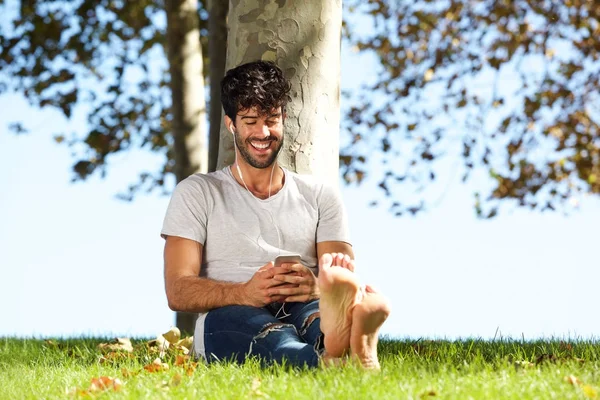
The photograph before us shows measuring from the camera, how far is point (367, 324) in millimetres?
3771

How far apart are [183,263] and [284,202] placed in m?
0.77

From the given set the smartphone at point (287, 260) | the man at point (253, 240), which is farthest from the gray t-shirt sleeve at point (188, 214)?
the smartphone at point (287, 260)

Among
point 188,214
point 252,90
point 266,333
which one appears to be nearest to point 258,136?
point 252,90

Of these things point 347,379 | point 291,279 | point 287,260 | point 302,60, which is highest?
point 302,60

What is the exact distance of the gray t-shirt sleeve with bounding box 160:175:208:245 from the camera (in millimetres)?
4875

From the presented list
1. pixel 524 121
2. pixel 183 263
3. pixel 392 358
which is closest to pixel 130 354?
pixel 183 263

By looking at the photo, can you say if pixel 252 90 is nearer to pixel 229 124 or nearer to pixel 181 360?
pixel 229 124

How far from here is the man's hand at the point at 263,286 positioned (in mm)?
4434

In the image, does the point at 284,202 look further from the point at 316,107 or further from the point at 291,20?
the point at 291,20

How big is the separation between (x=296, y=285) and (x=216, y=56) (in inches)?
208

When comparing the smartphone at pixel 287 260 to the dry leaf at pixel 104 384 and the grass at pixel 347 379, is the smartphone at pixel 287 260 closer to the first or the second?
the grass at pixel 347 379

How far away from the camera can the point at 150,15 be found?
1167 centimetres

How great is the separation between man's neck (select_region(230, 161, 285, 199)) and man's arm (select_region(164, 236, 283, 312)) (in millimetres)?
521

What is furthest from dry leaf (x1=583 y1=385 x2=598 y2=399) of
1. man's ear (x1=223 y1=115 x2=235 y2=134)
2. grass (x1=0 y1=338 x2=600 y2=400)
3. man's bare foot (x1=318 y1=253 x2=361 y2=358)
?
man's ear (x1=223 y1=115 x2=235 y2=134)
